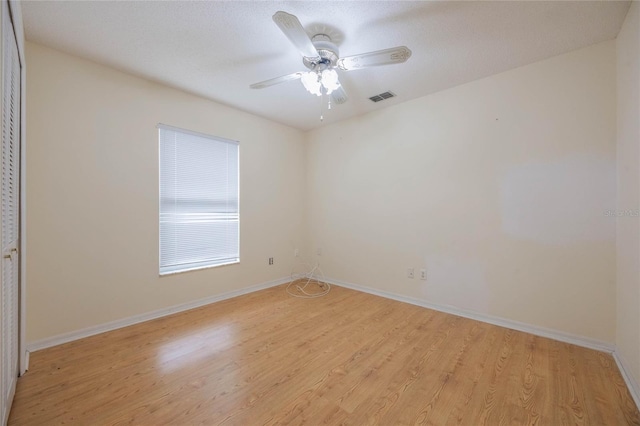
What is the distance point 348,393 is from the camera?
1.67 meters

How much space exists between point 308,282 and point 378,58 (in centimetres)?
329

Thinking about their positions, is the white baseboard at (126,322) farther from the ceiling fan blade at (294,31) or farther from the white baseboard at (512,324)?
the ceiling fan blade at (294,31)

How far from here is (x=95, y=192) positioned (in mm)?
2439

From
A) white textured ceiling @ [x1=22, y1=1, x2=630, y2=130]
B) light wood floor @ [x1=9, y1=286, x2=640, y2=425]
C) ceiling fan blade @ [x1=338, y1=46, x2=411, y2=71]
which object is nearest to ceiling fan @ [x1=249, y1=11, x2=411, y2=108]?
ceiling fan blade @ [x1=338, y1=46, x2=411, y2=71]

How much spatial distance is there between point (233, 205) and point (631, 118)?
3.82 metres

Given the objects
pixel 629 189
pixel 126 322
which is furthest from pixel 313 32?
pixel 126 322

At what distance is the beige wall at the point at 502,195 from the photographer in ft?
7.16

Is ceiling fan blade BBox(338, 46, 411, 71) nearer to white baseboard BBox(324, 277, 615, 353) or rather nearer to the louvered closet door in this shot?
the louvered closet door

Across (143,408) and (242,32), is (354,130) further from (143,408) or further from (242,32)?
(143,408)

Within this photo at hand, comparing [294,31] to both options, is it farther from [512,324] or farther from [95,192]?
[512,324]

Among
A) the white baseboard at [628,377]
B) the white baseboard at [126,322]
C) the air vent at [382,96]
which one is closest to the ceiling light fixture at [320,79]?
the air vent at [382,96]

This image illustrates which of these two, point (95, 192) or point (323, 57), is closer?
point (323, 57)

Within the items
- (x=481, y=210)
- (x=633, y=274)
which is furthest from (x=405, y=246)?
(x=633, y=274)

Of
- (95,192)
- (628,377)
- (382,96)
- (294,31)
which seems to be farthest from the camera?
(382,96)
